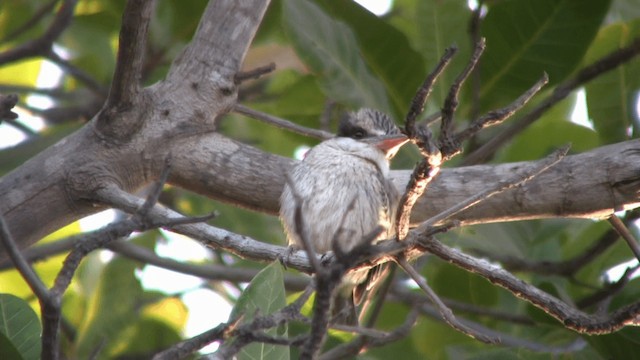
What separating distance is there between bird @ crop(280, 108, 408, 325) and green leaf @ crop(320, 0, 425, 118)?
275 mm

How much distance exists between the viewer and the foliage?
3.66 metres

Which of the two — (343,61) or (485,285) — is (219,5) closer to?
(343,61)

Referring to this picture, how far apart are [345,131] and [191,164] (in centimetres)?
160

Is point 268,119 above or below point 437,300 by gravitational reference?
above

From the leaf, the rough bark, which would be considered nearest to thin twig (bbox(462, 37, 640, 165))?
the leaf

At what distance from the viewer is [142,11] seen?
2.62 meters

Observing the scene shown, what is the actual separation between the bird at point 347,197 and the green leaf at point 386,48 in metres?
0.27

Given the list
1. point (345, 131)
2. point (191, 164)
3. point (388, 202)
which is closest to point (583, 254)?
point (388, 202)

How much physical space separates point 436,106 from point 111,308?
5.47 ft

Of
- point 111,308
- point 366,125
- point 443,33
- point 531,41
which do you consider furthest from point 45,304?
point 366,125

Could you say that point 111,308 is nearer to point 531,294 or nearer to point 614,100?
point 531,294

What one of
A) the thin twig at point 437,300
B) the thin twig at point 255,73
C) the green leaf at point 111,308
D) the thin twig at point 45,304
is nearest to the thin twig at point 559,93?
the thin twig at point 255,73

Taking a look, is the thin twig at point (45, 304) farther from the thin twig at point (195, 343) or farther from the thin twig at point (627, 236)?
the thin twig at point (627, 236)

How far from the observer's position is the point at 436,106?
13.0 ft
